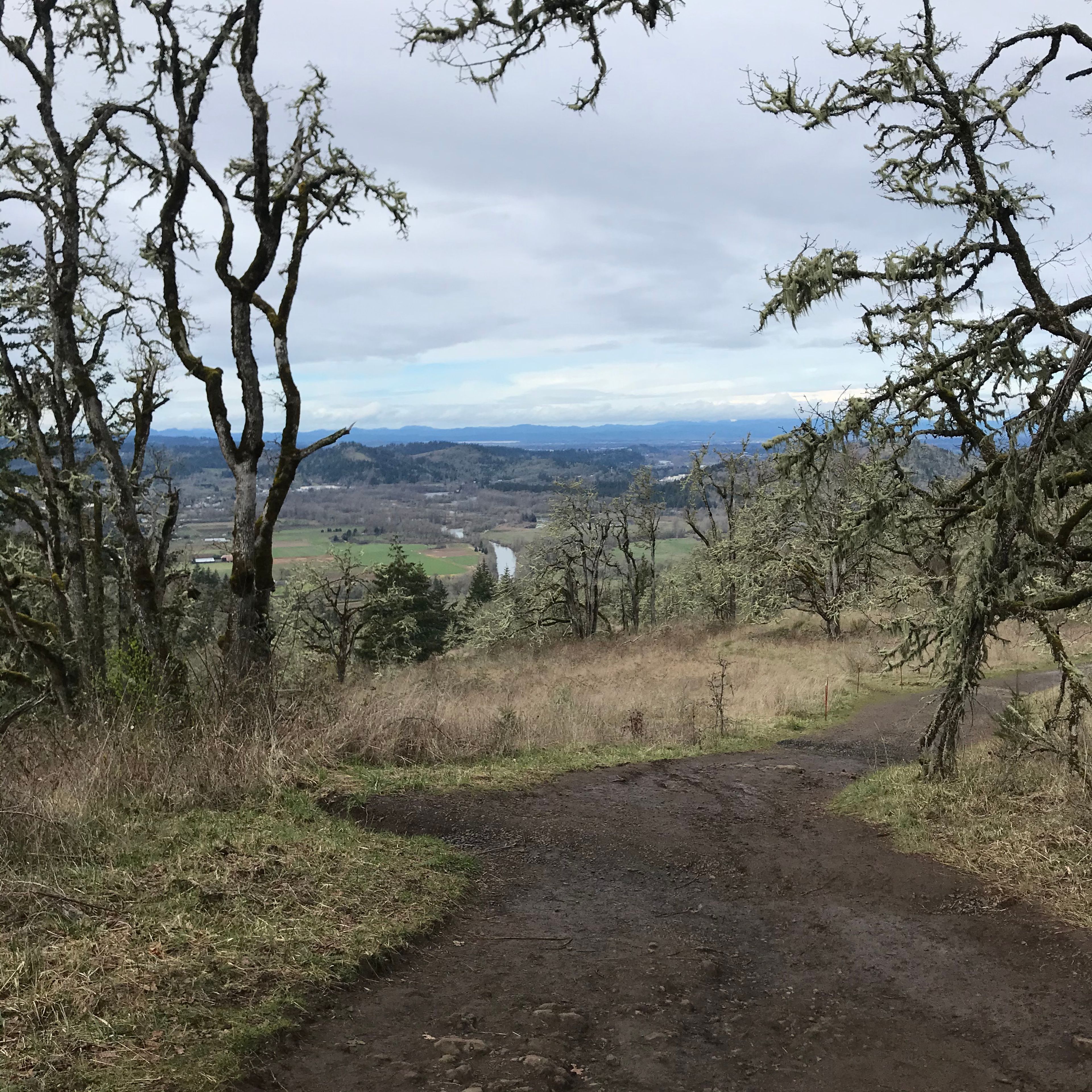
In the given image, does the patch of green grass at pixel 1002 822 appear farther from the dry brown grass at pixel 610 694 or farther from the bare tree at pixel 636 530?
the bare tree at pixel 636 530

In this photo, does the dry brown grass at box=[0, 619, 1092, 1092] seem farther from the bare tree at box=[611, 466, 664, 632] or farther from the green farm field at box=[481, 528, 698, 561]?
the green farm field at box=[481, 528, 698, 561]

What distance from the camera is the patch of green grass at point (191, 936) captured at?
3.15 m

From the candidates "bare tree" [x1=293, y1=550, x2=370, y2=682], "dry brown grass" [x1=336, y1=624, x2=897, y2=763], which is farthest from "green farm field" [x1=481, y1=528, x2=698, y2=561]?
"bare tree" [x1=293, y1=550, x2=370, y2=682]

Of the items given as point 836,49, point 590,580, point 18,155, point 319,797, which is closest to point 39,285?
point 18,155

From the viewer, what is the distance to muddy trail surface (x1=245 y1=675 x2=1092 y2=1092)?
3557mm

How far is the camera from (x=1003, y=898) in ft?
17.8

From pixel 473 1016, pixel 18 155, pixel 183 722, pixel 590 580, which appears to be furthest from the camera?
pixel 590 580

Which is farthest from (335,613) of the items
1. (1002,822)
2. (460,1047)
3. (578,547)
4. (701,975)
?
(460,1047)

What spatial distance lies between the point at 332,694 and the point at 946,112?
26.3ft

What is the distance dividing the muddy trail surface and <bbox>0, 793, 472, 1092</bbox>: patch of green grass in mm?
252

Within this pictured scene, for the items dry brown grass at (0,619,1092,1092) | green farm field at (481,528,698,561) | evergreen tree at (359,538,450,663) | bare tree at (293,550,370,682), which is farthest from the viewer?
green farm field at (481,528,698,561)

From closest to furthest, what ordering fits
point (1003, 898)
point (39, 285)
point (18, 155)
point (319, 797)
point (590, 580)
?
point (1003, 898) < point (319, 797) < point (18, 155) < point (39, 285) < point (590, 580)

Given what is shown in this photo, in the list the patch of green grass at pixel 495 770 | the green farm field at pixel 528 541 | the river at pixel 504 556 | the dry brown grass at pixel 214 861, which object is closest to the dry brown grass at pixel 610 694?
the dry brown grass at pixel 214 861

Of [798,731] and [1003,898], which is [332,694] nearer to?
[1003,898]
